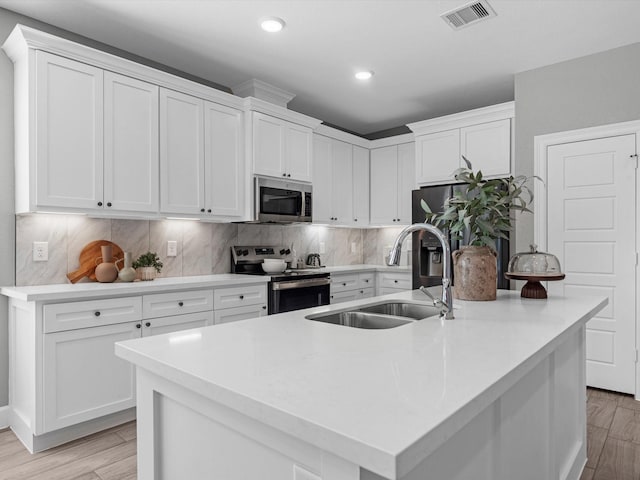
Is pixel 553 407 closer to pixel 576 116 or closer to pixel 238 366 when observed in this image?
pixel 238 366

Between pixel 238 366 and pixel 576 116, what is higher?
pixel 576 116

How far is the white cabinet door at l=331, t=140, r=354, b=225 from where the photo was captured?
483 cm

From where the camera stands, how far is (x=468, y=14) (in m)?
2.82

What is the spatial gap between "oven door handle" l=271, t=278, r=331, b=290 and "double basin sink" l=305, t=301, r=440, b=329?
5.54 ft

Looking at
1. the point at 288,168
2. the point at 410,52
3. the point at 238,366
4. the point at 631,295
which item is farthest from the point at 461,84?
A: the point at 238,366

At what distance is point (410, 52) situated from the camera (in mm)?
3383

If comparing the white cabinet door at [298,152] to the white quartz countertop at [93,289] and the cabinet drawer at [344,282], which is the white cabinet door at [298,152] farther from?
the white quartz countertop at [93,289]

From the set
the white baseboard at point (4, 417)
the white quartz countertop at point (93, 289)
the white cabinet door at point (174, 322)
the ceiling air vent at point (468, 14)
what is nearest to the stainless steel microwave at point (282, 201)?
the white quartz countertop at point (93, 289)

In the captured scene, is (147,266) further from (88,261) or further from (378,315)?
(378,315)

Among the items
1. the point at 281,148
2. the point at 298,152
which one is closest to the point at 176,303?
the point at 281,148

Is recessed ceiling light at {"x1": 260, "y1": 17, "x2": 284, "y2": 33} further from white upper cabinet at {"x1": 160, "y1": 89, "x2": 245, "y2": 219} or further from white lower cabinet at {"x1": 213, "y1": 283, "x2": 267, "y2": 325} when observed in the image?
white lower cabinet at {"x1": 213, "y1": 283, "x2": 267, "y2": 325}

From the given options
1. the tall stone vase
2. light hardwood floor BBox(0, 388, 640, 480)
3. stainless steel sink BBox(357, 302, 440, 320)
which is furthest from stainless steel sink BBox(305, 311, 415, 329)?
→ light hardwood floor BBox(0, 388, 640, 480)

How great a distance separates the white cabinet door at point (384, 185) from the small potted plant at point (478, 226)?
9.82 feet

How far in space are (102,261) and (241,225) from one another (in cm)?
138
